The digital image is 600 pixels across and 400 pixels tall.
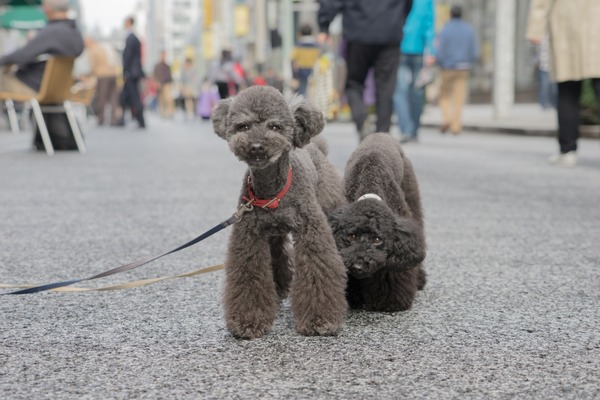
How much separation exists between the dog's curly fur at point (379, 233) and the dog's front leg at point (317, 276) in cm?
10

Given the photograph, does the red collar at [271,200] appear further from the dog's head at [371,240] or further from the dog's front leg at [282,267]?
the dog's front leg at [282,267]

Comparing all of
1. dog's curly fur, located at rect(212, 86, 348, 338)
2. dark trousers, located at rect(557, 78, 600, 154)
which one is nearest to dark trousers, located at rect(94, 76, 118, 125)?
dark trousers, located at rect(557, 78, 600, 154)

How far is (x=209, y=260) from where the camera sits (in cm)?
405

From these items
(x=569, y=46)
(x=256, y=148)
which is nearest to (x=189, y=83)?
(x=569, y=46)

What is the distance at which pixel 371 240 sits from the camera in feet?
9.02

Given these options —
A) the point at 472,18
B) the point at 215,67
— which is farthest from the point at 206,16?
the point at 215,67

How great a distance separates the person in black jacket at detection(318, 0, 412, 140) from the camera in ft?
25.6

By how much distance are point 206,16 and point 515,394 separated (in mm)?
94543

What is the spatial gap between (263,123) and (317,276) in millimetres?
534

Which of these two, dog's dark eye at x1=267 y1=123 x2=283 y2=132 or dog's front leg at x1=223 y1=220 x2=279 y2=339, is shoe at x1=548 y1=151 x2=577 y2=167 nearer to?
dog's front leg at x1=223 y1=220 x2=279 y2=339

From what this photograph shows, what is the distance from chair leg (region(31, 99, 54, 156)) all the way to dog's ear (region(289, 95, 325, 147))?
8.35 meters

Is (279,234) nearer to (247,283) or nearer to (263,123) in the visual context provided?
(247,283)

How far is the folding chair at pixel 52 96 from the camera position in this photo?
10.0 metres

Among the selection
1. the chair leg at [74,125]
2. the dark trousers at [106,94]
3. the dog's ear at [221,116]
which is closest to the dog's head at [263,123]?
the dog's ear at [221,116]
